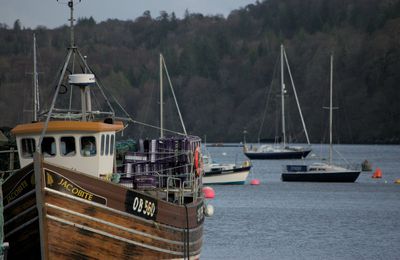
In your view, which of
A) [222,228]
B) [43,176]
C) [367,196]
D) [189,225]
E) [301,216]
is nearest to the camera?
[43,176]

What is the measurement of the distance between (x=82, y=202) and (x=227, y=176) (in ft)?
202

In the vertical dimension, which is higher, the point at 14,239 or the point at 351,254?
the point at 14,239

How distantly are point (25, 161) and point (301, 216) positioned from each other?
36.3 metres

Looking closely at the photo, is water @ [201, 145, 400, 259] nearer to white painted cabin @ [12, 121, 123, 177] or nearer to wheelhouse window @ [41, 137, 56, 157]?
white painted cabin @ [12, 121, 123, 177]

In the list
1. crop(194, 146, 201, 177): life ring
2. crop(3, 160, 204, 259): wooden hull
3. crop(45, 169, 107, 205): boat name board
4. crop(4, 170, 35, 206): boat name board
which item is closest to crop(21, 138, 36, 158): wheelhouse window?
crop(3, 160, 204, 259): wooden hull

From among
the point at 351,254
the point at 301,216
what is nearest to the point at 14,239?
the point at 351,254

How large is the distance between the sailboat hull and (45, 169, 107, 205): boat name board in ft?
378

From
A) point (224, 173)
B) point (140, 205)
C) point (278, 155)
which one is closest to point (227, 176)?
point (224, 173)

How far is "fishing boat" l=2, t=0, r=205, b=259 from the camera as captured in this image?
31469mm

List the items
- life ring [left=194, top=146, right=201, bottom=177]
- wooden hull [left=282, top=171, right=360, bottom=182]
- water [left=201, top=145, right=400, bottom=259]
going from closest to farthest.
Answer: life ring [left=194, top=146, right=201, bottom=177] → water [left=201, top=145, right=400, bottom=259] → wooden hull [left=282, top=171, right=360, bottom=182]

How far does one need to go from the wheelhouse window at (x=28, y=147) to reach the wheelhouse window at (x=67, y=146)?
31.7 inches

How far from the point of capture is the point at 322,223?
210 ft

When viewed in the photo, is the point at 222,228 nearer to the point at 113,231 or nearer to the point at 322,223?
the point at 322,223

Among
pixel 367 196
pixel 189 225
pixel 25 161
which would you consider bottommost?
pixel 367 196
